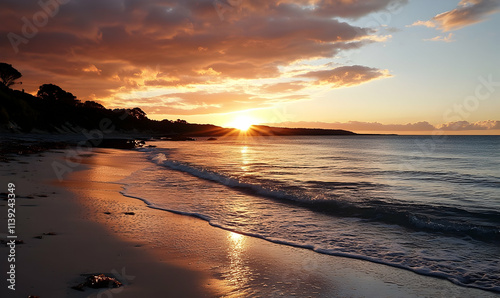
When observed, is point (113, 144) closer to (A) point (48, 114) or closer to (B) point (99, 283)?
(A) point (48, 114)

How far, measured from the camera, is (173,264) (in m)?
6.45

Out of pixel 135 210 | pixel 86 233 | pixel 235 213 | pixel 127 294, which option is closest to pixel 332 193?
pixel 235 213

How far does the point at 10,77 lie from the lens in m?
81.9

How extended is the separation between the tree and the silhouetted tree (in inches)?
1248

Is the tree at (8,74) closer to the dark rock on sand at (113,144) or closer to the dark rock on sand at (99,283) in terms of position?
the dark rock on sand at (113,144)

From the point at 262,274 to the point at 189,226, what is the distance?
398 centimetres

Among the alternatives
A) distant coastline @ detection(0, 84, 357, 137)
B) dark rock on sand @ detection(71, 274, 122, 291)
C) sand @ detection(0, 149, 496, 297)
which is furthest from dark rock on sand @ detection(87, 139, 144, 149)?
dark rock on sand @ detection(71, 274, 122, 291)

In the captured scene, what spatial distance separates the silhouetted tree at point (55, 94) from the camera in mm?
113125

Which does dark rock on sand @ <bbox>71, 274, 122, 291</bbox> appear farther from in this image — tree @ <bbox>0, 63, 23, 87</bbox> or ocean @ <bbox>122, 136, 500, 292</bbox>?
tree @ <bbox>0, 63, 23, 87</bbox>

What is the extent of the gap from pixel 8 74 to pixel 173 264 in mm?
97198

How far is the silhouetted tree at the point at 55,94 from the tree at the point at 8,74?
31.7 meters

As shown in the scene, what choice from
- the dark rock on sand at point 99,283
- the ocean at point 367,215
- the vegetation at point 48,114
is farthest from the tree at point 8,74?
the dark rock on sand at point 99,283

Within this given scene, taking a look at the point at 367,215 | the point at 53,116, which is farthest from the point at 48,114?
the point at 367,215

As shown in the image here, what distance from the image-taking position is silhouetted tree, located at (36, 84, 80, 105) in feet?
371
